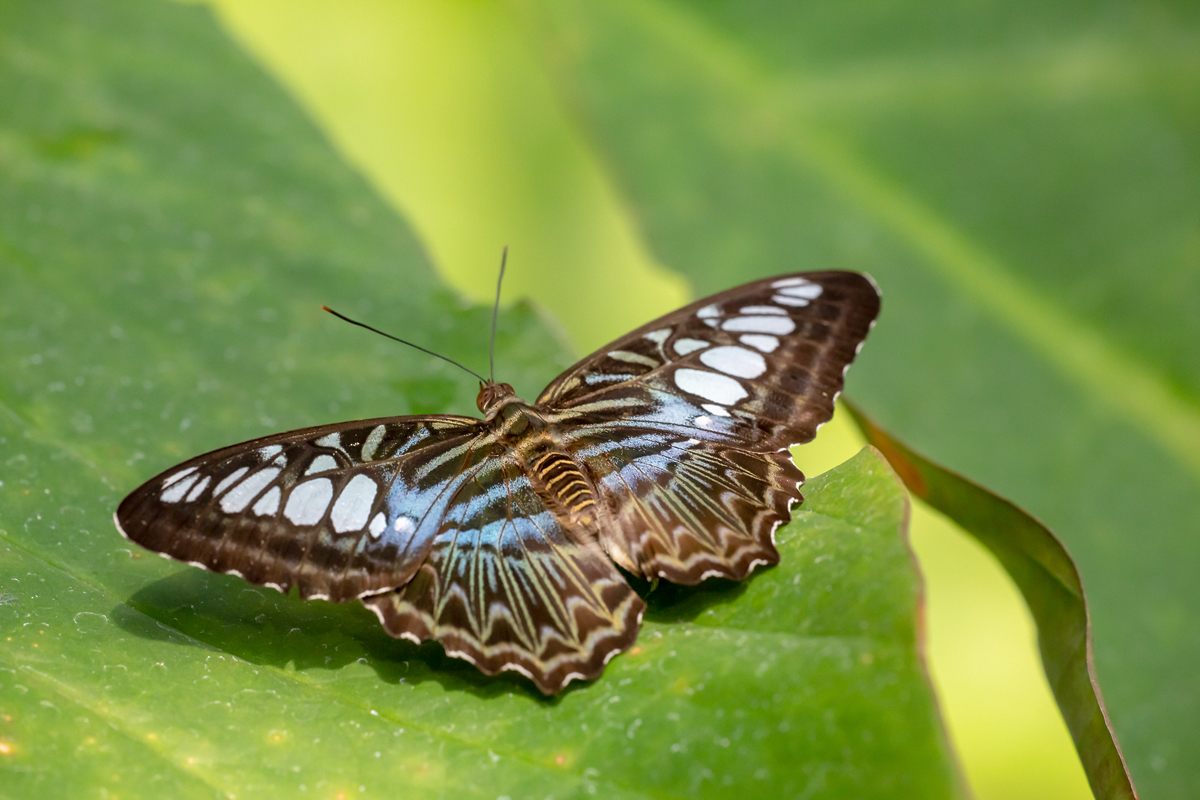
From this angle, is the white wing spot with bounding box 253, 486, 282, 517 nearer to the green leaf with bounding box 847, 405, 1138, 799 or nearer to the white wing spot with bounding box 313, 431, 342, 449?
the white wing spot with bounding box 313, 431, 342, 449

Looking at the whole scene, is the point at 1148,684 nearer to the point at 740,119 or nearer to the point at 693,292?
the point at 693,292

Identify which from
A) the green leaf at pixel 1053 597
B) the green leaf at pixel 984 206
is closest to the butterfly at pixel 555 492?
the green leaf at pixel 1053 597

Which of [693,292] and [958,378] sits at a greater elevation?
[693,292]

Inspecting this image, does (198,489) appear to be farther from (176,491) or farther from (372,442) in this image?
(372,442)

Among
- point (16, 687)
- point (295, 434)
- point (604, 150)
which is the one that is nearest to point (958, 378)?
point (604, 150)

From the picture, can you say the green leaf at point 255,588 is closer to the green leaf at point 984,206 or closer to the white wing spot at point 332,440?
the white wing spot at point 332,440

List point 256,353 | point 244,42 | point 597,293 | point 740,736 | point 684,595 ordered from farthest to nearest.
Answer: point 597,293, point 244,42, point 256,353, point 684,595, point 740,736
